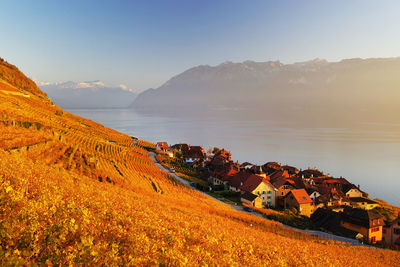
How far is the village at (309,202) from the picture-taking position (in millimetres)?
27281

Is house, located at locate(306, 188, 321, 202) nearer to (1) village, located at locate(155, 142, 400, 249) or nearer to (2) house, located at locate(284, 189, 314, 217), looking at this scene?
(1) village, located at locate(155, 142, 400, 249)

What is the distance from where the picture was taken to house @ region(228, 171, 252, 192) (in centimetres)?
4072

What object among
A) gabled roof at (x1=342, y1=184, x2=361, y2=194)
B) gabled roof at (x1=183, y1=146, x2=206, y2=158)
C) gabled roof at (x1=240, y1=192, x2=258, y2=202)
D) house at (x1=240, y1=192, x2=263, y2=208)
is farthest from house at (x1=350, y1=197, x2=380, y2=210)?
gabled roof at (x1=183, y1=146, x2=206, y2=158)

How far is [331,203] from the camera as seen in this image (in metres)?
38.8

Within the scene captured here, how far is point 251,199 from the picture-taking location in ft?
115

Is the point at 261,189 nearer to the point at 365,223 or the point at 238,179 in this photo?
the point at 238,179

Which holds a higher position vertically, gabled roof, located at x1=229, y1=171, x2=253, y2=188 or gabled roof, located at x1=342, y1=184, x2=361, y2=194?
gabled roof, located at x1=229, y1=171, x2=253, y2=188

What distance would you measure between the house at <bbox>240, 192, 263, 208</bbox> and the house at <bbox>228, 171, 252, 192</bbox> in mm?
4168

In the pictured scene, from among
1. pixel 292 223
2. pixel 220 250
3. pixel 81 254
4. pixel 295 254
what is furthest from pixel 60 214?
pixel 292 223

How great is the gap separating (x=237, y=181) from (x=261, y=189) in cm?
512

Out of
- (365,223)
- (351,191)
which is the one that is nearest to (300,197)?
(365,223)

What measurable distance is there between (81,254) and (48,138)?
781 inches

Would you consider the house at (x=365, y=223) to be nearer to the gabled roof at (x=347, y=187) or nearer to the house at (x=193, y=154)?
the gabled roof at (x=347, y=187)

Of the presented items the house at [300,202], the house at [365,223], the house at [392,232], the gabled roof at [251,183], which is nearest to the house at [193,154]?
the gabled roof at [251,183]
